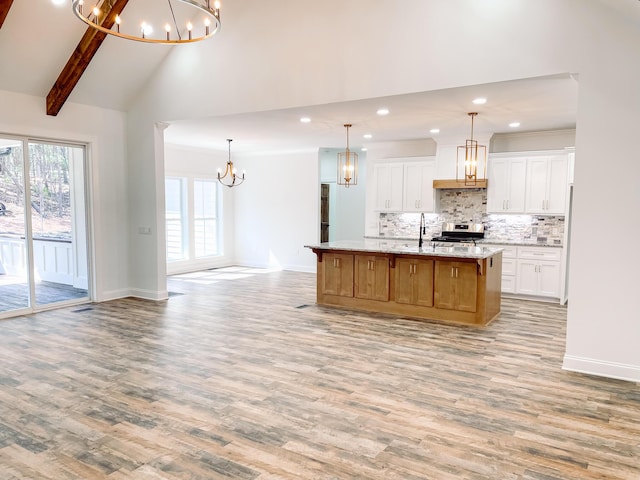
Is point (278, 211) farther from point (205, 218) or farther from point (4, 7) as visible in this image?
point (4, 7)

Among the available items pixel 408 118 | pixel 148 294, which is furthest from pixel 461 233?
pixel 148 294

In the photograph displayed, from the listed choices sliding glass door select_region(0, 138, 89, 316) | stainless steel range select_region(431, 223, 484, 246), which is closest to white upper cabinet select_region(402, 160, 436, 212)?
stainless steel range select_region(431, 223, 484, 246)

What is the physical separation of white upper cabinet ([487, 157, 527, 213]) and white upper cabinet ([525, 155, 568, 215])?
0.11 metres

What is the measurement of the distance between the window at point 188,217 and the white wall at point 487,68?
12.2 ft

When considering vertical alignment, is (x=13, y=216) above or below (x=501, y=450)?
above

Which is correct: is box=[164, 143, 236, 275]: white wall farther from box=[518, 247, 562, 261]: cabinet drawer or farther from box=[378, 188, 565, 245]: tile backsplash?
box=[518, 247, 562, 261]: cabinet drawer

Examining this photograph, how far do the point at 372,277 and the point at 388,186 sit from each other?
2924 millimetres

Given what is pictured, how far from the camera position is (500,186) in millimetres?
7559

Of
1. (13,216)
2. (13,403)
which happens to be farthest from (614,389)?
(13,216)

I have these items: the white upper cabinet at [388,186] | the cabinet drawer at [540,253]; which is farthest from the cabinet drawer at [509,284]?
the white upper cabinet at [388,186]

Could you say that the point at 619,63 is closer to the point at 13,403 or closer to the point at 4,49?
the point at 13,403

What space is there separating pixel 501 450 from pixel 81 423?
2.73 m

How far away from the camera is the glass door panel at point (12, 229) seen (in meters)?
5.74

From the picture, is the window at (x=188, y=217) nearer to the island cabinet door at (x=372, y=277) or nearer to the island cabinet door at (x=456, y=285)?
the island cabinet door at (x=372, y=277)
